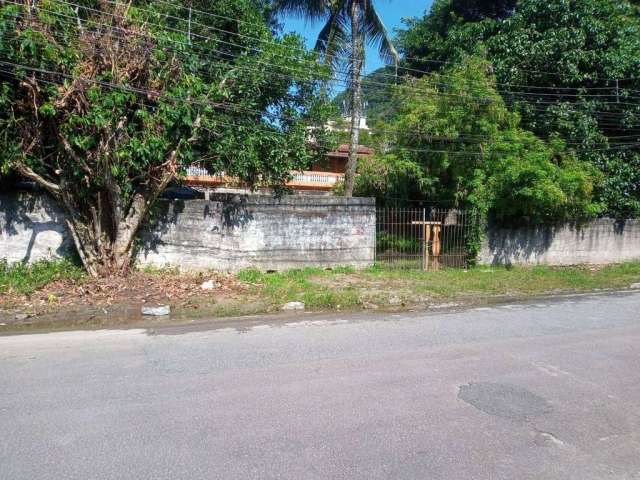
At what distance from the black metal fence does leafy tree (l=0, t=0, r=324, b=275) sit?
115 inches

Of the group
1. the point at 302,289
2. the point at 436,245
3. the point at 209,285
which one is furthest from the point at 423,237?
the point at 209,285

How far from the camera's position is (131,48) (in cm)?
895

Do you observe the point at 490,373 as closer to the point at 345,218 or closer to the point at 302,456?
the point at 302,456

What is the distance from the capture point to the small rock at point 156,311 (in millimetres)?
7742

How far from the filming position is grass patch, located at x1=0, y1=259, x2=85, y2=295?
8.50 meters

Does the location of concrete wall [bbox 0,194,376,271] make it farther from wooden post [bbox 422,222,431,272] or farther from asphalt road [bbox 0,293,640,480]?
asphalt road [bbox 0,293,640,480]

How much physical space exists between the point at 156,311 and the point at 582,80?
49.6 feet

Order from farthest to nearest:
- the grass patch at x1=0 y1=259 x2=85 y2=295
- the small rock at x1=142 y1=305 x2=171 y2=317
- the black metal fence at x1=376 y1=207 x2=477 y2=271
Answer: the black metal fence at x1=376 y1=207 x2=477 y2=271
the grass patch at x1=0 y1=259 x2=85 y2=295
the small rock at x1=142 y1=305 x2=171 y2=317

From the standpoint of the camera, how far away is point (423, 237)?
12.4 meters

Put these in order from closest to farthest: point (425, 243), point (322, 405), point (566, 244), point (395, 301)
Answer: point (322, 405) → point (395, 301) → point (425, 243) → point (566, 244)

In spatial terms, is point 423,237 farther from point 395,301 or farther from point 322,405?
point 322,405

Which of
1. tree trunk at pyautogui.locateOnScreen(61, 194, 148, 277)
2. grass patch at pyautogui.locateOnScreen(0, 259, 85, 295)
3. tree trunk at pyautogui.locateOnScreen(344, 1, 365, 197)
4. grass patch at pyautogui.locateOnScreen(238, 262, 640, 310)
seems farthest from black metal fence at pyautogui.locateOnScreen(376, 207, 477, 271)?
grass patch at pyautogui.locateOnScreen(0, 259, 85, 295)

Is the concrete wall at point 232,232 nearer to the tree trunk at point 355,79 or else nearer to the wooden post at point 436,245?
the tree trunk at point 355,79

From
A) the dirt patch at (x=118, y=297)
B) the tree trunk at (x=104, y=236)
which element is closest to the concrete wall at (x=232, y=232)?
the tree trunk at (x=104, y=236)
